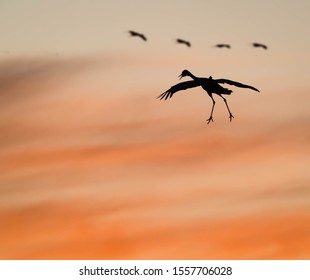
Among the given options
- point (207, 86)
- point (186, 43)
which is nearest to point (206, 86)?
point (207, 86)

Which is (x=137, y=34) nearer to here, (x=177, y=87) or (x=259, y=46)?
(x=177, y=87)

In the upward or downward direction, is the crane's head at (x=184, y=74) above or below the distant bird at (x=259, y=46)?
below

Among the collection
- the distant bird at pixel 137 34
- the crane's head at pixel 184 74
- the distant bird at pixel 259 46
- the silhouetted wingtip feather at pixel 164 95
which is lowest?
the silhouetted wingtip feather at pixel 164 95

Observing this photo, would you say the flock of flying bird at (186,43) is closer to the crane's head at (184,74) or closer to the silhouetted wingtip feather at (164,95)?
the crane's head at (184,74)

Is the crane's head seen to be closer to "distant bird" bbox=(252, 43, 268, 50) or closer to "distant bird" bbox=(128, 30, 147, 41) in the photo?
"distant bird" bbox=(128, 30, 147, 41)

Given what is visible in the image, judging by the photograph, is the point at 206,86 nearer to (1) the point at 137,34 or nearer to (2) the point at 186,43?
(2) the point at 186,43

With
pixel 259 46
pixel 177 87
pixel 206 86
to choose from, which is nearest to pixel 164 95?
pixel 177 87

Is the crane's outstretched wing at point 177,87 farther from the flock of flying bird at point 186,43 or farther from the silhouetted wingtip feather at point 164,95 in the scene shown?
the flock of flying bird at point 186,43

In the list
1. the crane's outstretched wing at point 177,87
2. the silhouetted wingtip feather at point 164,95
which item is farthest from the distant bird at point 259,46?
the silhouetted wingtip feather at point 164,95

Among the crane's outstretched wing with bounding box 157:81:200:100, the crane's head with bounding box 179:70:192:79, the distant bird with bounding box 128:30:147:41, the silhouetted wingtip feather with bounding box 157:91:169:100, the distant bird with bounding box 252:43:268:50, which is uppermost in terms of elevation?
the distant bird with bounding box 128:30:147:41

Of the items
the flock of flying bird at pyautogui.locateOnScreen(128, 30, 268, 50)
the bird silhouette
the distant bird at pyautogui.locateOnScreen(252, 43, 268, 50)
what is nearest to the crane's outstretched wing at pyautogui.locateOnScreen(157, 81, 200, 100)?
the bird silhouette

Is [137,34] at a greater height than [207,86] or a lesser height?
greater

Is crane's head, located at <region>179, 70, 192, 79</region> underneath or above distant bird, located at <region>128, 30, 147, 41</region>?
underneath
